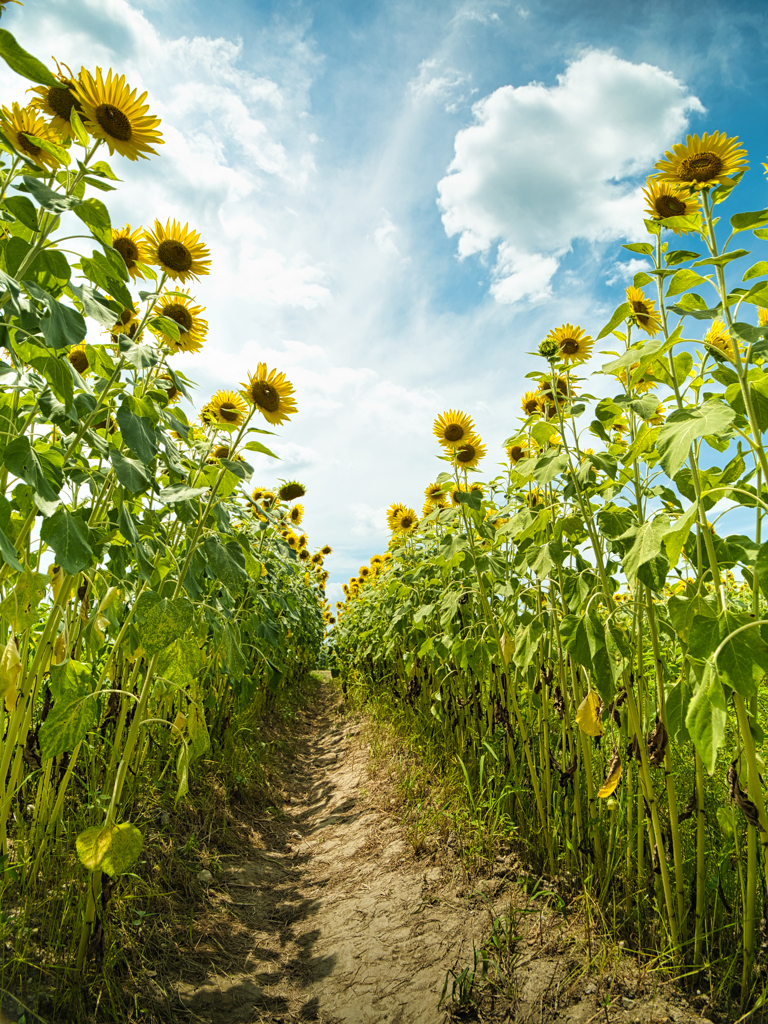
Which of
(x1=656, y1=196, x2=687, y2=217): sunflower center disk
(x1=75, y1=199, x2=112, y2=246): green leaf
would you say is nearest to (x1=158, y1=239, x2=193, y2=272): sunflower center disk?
(x1=75, y1=199, x2=112, y2=246): green leaf

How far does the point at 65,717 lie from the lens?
1.52 meters

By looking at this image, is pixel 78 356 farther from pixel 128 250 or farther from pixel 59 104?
pixel 59 104

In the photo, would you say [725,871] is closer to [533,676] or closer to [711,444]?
[533,676]

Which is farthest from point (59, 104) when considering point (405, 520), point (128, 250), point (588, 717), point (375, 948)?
point (405, 520)

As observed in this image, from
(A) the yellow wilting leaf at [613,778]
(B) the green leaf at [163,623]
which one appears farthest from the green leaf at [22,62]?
(A) the yellow wilting leaf at [613,778]

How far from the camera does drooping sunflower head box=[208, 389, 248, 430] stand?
8.25ft

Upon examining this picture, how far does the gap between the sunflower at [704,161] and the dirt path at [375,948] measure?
2.37 m

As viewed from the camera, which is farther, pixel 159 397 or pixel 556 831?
pixel 556 831

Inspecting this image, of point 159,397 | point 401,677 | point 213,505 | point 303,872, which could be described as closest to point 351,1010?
point 303,872

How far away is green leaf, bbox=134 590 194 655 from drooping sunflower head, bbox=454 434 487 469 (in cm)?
216

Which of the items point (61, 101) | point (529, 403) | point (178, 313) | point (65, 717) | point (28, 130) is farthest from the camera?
point (529, 403)

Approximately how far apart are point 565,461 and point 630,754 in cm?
98

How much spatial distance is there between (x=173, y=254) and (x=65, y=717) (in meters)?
1.74

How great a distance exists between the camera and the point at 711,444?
5.22 ft
